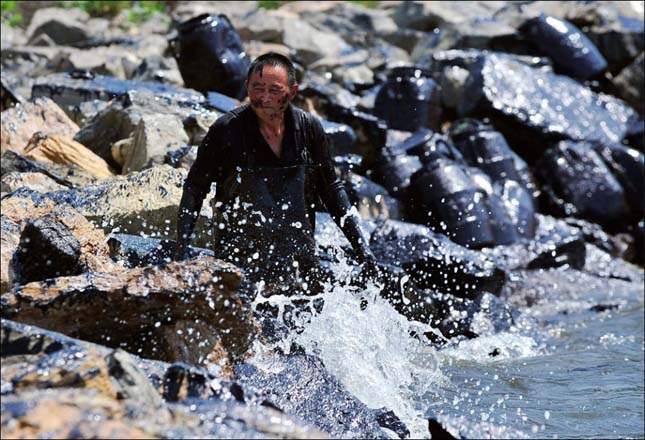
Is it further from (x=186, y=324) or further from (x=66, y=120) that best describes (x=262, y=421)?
(x=66, y=120)

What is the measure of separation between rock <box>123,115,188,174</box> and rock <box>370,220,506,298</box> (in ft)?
5.04

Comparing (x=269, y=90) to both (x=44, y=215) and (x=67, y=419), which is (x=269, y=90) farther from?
Result: (x=67, y=419)

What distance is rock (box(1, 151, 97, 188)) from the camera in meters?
5.96

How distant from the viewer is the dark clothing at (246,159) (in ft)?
13.7

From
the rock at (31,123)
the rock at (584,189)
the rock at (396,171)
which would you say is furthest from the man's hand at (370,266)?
the rock at (584,189)

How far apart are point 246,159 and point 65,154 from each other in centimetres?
Answer: 262

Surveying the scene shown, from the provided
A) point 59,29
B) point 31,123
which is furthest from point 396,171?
point 59,29

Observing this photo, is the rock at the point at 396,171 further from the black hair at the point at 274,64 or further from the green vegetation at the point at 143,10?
the green vegetation at the point at 143,10

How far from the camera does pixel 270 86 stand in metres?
4.12

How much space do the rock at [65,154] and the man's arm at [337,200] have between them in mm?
2359

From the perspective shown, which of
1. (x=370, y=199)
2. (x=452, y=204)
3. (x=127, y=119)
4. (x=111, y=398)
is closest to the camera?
(x=111, y=398)

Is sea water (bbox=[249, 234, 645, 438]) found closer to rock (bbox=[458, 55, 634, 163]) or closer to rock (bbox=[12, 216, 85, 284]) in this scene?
rock (bbox=[12, 216, 85, 284])

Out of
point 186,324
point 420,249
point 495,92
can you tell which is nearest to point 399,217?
point 420,249

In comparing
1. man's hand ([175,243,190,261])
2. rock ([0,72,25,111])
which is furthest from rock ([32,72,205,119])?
man's hand ([175,243,190,261])
